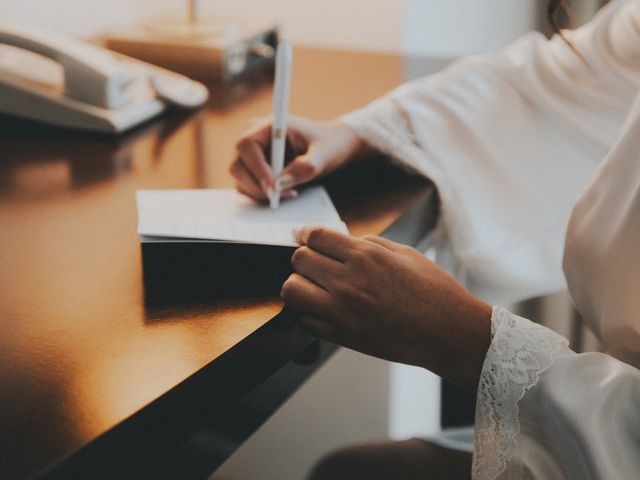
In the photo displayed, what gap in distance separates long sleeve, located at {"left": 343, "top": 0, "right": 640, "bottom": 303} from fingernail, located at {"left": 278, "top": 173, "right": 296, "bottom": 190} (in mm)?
168

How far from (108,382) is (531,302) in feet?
4.47

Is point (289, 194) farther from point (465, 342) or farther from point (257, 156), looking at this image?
point (465, 342)

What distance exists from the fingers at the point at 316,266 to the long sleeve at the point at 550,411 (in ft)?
0.44

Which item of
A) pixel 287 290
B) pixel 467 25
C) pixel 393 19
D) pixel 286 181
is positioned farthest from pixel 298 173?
pixel 467 25

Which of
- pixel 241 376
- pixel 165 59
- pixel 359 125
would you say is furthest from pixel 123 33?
pixel 241 376

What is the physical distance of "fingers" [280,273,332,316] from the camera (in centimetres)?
68

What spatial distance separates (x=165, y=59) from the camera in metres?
1.41

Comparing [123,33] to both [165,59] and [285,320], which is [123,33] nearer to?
[165,59]

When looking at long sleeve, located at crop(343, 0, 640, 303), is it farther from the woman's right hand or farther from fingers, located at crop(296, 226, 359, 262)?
fingers, located at crop(296, 226, 359, 262)

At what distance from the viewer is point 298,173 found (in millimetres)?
894

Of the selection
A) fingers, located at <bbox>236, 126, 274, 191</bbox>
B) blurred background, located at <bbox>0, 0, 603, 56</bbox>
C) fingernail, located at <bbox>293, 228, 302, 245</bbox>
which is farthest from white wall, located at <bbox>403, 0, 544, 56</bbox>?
fingernail, located at <bbox>293, 228, 302, 245</bbox>

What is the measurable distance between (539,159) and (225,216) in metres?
0.46

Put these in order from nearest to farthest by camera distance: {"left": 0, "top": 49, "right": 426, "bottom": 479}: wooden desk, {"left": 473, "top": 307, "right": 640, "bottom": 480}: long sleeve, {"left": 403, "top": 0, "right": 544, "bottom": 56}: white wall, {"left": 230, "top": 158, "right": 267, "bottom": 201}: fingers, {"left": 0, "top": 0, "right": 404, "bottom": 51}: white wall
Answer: {"left": 0, "top": 49, "right": 426, "bottom": 479}: wooden desk
{"left": 473, "top": 307, "right": 640, "bottom": 480}: long sleeve
{"left": 230, "top": 158, "right": 267, "bottom": 201}: fingers
{"left": 0, "top": 0, "right": 404, "bottom": 51}: white wall
{"left": 403, "top": 0, "right": 544, "bottom": 56}: white wall

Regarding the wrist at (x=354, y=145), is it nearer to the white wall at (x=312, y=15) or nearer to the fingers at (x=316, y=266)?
the fingers at (x=316, y=266)
